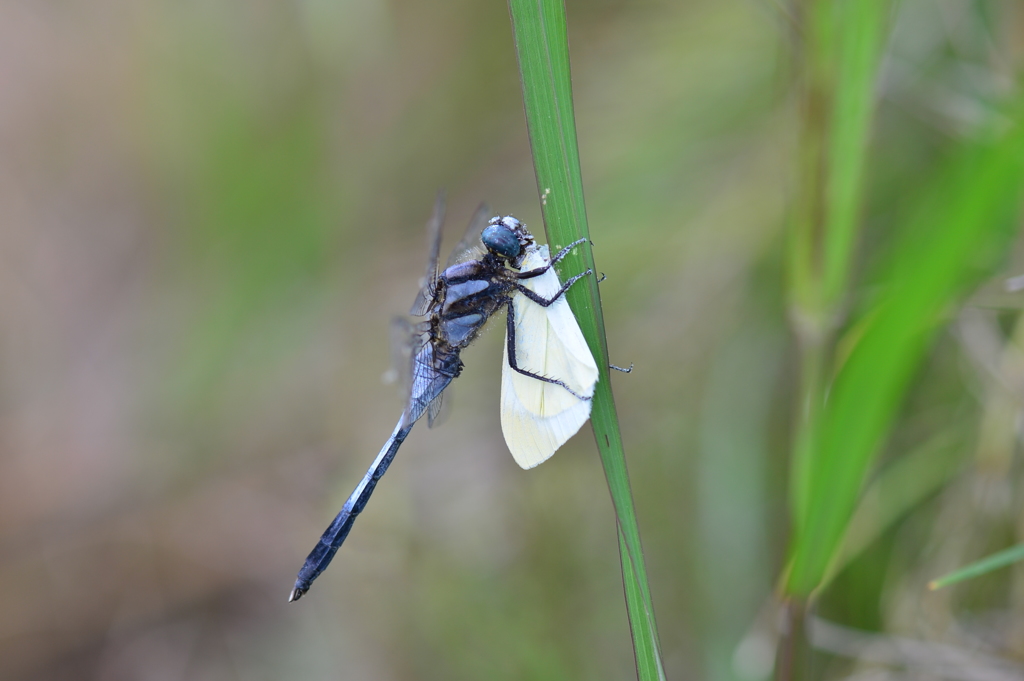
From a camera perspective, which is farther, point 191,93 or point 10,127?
point 10,127

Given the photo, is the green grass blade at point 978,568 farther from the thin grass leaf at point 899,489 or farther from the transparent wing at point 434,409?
the transparent wing at point 434,409

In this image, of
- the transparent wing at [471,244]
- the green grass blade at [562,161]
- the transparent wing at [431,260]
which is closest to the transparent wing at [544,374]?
the green grass blade at [562,161]

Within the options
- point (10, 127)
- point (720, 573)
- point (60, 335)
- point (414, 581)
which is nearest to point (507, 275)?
point (720, 573)

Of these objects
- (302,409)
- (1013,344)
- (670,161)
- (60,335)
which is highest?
(60,335)

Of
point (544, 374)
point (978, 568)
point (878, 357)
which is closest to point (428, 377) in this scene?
point (544, 374)

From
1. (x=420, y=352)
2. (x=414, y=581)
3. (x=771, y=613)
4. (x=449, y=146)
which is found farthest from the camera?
(x=449, y=146)

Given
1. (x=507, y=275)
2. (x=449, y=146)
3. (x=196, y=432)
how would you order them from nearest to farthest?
(x=507, y=275), (x=196, y=432), (x=449, y=146)

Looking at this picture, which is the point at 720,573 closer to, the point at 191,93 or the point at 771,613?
the point at 771,613

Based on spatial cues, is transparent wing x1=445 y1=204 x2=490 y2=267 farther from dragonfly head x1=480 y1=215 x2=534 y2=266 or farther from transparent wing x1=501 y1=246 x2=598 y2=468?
transparent wing x1=501 y1=246 x2=598 y2=468
